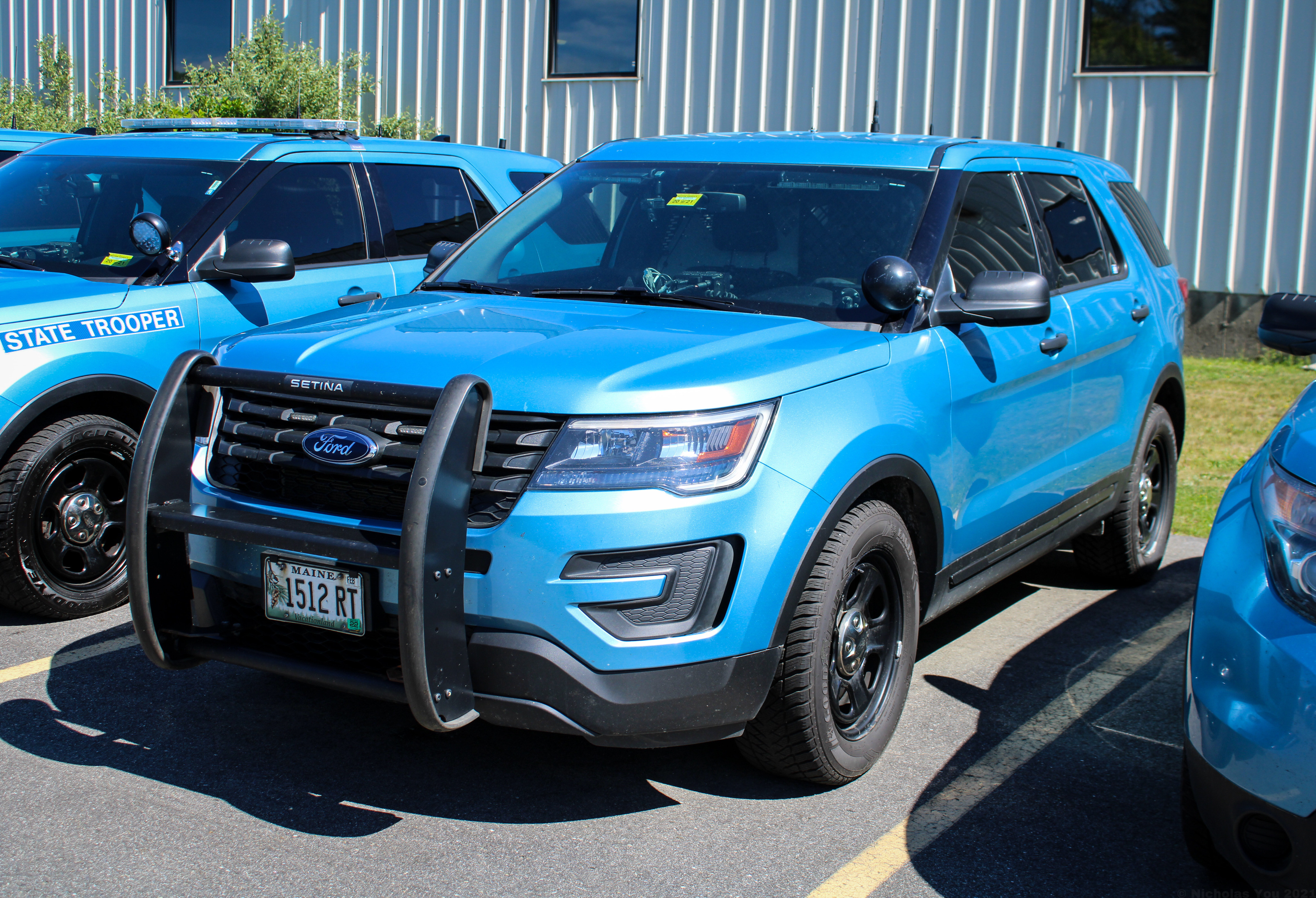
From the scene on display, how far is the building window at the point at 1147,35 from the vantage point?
11508 mm

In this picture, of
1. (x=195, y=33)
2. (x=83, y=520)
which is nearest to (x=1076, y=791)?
(x=83, y=520)

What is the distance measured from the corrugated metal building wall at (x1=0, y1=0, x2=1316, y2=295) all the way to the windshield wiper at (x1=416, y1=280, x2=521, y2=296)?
8.94 m

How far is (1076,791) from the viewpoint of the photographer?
3.60 metres

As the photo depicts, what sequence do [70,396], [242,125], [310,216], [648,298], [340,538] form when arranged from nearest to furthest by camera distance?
[340,538], [648,298], [70,396], [310,216], [242,125]

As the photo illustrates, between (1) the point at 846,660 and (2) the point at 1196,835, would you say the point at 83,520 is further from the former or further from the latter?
(2) the point at 1196,835

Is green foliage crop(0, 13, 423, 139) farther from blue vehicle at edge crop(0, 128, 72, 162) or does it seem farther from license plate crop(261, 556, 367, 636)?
license plate crop(261, 556, 367, 636)

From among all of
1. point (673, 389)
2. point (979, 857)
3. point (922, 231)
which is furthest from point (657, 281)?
point (979, 857)

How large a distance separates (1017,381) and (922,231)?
667 millimetres

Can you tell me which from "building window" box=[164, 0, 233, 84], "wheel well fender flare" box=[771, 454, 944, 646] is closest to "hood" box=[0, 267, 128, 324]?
"wheel well fender flare" box=[771, 454, 944, 646]

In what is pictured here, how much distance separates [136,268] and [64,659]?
1.68 m

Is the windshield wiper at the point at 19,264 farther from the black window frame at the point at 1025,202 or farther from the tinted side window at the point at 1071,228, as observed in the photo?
the tinted side window at the point at 1071,228

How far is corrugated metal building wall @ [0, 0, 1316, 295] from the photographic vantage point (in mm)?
11273

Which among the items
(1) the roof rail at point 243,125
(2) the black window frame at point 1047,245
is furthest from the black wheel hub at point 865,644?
(1) the roof rail at point 243,125

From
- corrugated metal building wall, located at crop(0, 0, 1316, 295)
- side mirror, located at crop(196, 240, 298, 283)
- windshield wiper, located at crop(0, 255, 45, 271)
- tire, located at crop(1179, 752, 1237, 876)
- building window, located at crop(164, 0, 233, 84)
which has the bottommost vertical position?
tire, located at crop(1179, 752, 1237, 876)
